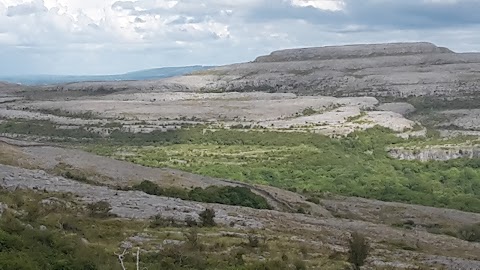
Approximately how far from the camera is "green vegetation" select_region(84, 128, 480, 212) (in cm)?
5475

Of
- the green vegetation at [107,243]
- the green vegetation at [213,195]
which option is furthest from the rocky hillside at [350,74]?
the green vegetation at [107,243]

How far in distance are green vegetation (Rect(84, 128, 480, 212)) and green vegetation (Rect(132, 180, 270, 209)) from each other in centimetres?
907

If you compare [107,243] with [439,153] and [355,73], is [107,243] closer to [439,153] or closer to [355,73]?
[439,153]

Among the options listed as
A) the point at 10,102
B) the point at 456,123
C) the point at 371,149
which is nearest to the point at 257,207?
the point at 371,149

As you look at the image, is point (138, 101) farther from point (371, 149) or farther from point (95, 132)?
point (371, 149)

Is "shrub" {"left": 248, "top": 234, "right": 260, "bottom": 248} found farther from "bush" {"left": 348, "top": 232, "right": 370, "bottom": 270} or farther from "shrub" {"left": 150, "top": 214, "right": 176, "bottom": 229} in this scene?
"bush" {"left": 348, "top": 232, "right": 370, "bottom": 270}

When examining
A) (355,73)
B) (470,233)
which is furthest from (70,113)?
(470,233)

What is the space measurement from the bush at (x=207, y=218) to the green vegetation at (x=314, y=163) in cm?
1877

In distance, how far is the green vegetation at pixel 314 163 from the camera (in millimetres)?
54750

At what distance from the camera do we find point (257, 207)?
34.9 meters

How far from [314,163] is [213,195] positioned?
33.1 metres

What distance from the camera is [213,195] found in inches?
1375

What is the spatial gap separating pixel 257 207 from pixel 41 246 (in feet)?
62.5

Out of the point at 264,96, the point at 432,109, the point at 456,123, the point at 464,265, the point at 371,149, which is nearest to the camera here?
the point at 464,265
